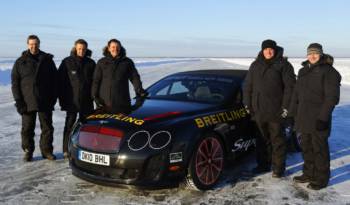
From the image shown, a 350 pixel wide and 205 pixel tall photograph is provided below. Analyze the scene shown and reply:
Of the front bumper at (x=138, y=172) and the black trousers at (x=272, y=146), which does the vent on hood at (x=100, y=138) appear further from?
the black trousers at (x=272, y=146)

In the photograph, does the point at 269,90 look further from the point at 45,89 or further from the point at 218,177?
the point at 45,89

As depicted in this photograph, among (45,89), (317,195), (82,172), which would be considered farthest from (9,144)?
(317,195)

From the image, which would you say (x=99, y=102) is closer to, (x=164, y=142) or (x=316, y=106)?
(x=164, y=142)

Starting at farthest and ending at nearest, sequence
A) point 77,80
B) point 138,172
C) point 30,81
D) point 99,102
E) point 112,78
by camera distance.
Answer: point 77,80 → point 30,81 → point 99,102 → point 112,78 → point 138,172

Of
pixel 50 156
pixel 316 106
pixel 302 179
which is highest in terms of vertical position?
pixel 316 106

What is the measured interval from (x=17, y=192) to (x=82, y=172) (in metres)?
0.80

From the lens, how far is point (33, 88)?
19.9 feet

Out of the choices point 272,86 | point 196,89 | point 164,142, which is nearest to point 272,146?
point 272,86

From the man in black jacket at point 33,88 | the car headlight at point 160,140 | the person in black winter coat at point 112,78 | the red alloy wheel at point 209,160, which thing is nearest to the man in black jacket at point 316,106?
the red alloy wheel at point 209,160

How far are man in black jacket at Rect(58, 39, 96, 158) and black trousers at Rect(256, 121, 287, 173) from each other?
2.55 meters

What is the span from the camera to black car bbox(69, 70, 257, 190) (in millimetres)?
4434

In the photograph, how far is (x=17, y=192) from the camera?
4824mm

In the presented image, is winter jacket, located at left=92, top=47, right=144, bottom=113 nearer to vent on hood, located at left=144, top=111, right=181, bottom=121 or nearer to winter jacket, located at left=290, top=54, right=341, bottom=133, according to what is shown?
vent on hood, located at left=144, top=111, right=181, bottom=121

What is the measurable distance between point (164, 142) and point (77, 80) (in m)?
2.28
